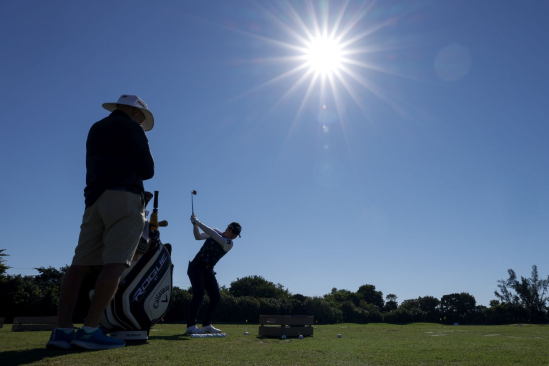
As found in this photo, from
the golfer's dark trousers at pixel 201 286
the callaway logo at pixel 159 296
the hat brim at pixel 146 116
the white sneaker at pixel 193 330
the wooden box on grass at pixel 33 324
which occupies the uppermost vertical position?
the hat brim at pixel 146 116

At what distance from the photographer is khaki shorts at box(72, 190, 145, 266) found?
3.47 m

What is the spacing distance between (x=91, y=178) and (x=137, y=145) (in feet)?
1.75

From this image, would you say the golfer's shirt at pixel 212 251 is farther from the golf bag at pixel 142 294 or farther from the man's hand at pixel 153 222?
the man's hand at pixel 153 222

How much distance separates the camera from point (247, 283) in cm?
5859

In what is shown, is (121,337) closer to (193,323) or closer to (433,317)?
(193,323)

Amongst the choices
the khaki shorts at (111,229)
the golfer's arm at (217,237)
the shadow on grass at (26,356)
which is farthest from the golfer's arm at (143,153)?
the golfer's arm at (217,237)

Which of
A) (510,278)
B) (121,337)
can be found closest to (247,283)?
(510,278)

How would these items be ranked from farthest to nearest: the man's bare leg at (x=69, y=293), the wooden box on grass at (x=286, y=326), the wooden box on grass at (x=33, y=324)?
the wooden box on grass at (x=33, y=324) < the wooden box on grass at (x=286, y=326) < the man's bare leg at (x=69, y=293)

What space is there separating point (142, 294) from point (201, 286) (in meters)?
2.73

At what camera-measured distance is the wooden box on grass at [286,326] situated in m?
6.48

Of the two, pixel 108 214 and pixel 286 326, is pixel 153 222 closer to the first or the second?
pixel 108 214

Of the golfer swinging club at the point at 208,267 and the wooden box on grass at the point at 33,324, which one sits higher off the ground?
the golfer swinging club at the point at 208,267

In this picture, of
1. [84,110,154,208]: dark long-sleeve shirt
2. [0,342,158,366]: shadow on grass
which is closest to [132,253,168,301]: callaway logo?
[0,342,158,366]: shadow on grass

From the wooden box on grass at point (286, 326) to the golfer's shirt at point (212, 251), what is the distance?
4.57ft
